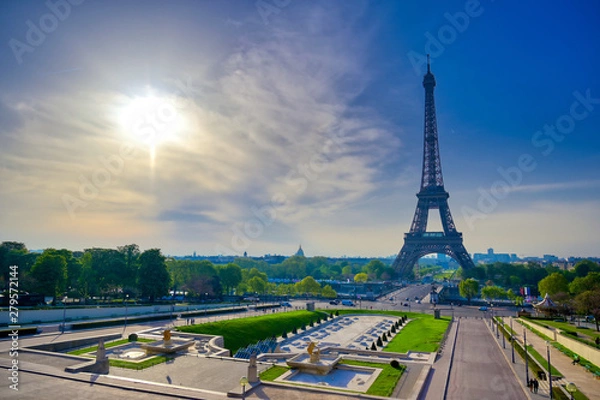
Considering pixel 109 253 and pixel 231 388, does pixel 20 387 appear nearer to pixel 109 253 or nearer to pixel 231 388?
pixel 231 388

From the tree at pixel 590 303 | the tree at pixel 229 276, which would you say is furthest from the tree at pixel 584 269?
the tree at pixel 229 276

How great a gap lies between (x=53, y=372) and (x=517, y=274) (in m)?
127

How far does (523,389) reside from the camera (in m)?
23.3

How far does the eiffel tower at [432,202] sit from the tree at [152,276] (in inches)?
2904

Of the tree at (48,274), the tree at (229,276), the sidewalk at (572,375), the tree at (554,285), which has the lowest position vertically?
the sidewalk at (572,375)

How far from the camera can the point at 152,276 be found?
65.6m

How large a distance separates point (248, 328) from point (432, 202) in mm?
81434

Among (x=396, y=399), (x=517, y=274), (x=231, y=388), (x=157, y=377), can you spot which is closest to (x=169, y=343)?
(x=157, y=377)

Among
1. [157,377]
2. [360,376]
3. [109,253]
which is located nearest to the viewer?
[157,377]

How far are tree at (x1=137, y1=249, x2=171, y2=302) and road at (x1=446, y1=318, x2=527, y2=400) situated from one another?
46.3 metres

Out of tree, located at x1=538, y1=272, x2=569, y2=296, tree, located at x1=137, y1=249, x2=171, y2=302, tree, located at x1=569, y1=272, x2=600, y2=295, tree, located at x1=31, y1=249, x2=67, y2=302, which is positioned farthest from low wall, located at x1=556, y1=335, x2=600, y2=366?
tree, located at x1=31, y1=249, x2=67, y2=302

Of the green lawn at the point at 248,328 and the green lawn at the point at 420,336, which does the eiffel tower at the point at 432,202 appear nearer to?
the green lawn at the point at 420,336

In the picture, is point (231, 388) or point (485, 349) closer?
point (231, 388)

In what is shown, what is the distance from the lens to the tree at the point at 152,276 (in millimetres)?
65375
